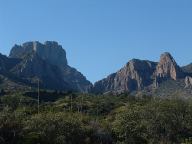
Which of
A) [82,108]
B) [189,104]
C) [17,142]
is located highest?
[82,108]

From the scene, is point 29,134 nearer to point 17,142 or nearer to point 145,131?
point 17,142

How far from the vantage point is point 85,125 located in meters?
80.1

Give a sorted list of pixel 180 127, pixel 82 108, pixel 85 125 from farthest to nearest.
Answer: pixel 82 108
pixel 85 125
pixel 180 127

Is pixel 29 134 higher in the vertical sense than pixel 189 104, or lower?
lower

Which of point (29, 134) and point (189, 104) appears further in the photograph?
point (189, 104)

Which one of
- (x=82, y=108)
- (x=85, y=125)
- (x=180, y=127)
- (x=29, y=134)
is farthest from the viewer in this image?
(x=82, y=108)

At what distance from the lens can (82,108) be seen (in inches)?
6299

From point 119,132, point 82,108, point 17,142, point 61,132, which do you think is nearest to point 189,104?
point 119,132

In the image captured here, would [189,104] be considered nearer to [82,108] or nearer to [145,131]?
[145,131]

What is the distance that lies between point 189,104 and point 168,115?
995 centimetres

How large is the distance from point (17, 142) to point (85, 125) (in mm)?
13909

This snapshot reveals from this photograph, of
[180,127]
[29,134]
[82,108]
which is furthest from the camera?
[82,108]

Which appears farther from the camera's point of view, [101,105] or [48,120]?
[101,105]

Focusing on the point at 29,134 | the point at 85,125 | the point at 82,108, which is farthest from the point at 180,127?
the point at 82,108
